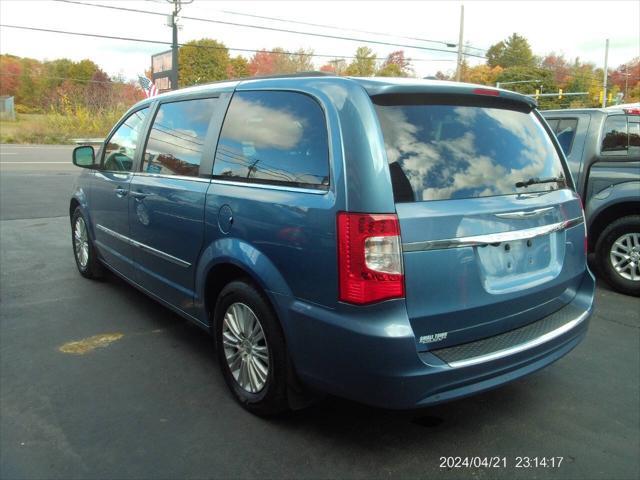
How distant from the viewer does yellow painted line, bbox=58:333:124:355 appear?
12.8ft

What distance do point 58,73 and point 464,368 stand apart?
79417 millimetres

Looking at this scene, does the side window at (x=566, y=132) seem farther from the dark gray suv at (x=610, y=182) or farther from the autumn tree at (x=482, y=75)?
the autumn tree at (x=482, y=75)

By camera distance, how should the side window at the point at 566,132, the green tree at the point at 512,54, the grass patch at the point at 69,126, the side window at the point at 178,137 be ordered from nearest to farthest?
1. the side window at the point at 178,137
2. the side window at the point at 566,132
3. the grass patch at the point at 69,126
4. the green tree at the point at 512,54

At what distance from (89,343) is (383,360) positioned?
268 centimetres

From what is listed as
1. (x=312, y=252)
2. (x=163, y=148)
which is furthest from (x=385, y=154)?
(x=163, y=148)

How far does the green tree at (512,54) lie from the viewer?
83000 mm

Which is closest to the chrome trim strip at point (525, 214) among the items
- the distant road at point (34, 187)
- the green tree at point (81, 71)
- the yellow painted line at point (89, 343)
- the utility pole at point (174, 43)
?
the yellow painted line at point (89, 343)

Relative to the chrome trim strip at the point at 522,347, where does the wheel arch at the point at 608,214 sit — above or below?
above

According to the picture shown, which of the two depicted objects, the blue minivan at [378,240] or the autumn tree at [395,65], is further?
the autumn tree at [395,65]

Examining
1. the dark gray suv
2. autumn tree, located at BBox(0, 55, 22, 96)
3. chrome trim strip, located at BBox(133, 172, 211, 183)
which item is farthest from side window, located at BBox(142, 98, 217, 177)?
autumn tree, located at BBox(0, 55, 22, 96)

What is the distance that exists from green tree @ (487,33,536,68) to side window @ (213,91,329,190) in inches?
3314

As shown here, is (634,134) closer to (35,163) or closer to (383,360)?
(383,360)

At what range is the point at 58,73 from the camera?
230ft

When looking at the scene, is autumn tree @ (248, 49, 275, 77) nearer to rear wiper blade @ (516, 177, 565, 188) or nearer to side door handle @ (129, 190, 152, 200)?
side door handle @ (129, 190, 152, 200)
